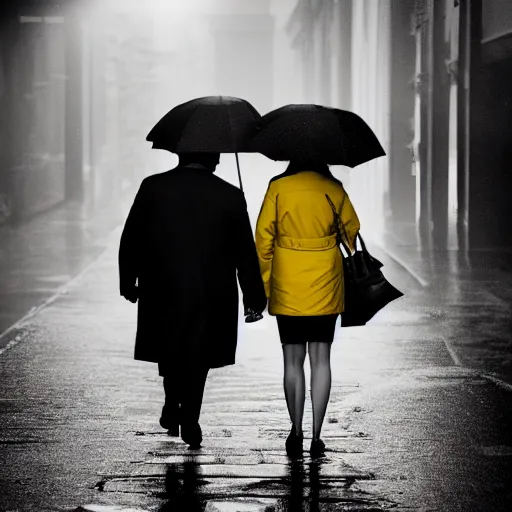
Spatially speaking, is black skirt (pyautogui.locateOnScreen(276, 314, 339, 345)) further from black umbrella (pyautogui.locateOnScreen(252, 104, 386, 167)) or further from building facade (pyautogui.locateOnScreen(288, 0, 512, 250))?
building facade (pyautogui.locateOnScreen(288, 0, 512, 250))

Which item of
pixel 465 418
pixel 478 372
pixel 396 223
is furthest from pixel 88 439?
pixel 396 223

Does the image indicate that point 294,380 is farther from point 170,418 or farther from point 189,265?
point 189,265

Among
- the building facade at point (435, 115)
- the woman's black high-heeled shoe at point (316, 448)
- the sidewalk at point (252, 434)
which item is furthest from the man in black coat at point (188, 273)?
the building facade at point (435, 115)

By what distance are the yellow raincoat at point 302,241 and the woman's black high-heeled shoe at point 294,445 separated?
1.95 feet

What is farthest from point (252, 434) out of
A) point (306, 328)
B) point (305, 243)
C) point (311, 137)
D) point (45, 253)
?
point (45, 253)

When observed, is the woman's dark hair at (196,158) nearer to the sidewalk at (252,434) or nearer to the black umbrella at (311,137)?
the black umbrella at (311,137)

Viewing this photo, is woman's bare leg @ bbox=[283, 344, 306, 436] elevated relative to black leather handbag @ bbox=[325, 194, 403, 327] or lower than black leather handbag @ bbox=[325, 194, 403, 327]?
lower

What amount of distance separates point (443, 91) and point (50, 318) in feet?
42.6

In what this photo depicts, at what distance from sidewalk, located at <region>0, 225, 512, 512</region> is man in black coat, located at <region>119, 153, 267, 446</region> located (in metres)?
0.44

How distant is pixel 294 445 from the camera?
20.3ft

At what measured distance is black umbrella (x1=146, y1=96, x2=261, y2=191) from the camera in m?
6.22

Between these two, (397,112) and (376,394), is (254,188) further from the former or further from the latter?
(376,394)

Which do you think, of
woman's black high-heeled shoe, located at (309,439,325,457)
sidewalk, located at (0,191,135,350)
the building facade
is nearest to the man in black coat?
woman's black high-heeled shoe, located at (309,439,325,457)

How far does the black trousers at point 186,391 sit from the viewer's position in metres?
6.30
